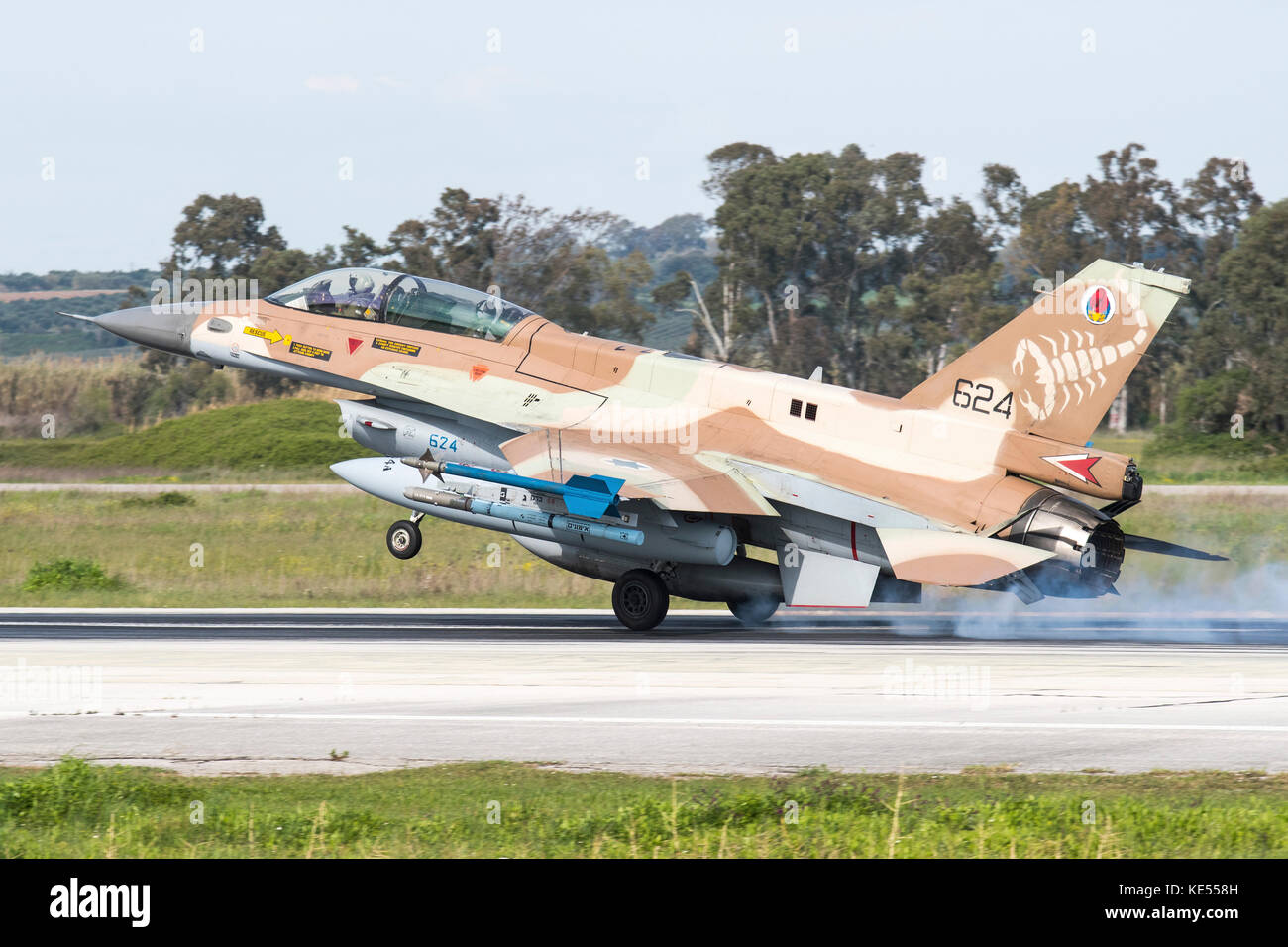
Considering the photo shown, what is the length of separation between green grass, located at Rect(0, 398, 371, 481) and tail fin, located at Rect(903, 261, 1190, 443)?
101 ft

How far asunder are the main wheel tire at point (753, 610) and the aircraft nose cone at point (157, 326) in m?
9.46

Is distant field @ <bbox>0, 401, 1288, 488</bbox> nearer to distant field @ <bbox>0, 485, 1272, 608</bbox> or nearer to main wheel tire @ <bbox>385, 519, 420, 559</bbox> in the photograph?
distant field @ <bbox>0, 485, 1272, 608</bbox>

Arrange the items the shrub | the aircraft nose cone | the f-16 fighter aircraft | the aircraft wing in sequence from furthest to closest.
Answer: the shrub < the aircraft nose cone < the aircraft wing < the f-16 fighter aircraft

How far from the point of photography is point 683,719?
11727 millimetres

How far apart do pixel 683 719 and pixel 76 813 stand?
17.1 ft

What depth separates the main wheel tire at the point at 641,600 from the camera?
58.6 ft

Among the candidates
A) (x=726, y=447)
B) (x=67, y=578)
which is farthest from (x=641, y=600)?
(x=67, y=578)

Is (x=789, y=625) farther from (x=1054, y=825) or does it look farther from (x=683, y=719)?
(x=1054, y=825)

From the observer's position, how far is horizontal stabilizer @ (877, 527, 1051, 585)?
636 inches

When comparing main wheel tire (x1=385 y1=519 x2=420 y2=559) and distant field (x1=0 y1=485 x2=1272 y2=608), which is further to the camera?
distant field (x1=0 y1=485 x2=1272 y2=608)

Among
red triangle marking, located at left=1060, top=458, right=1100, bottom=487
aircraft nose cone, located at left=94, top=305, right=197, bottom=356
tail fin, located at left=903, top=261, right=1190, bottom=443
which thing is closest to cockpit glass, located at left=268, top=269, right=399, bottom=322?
aircraft nose cone, located at left=94, top=305, right=197, bottom=356

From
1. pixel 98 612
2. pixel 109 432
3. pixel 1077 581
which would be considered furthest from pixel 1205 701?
pixel 109 432

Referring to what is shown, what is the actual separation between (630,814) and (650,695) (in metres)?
4.62

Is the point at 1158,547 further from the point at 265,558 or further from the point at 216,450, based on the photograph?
the point at 216,450
